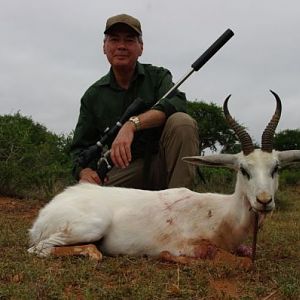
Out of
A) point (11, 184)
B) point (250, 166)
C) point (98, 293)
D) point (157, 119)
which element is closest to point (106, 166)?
point (157, 119)

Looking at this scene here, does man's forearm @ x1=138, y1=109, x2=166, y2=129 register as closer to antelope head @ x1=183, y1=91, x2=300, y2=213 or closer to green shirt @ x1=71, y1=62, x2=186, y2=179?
green shirt @ x1=71, y1=62, x2=186, y2=179

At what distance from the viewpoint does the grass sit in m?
3.38

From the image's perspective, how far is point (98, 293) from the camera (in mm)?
3377

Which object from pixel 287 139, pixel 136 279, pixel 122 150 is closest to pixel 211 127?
pixel 287 139

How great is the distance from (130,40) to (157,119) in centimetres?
95

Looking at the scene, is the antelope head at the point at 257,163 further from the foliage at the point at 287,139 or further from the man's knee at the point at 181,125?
the foliage at the point at 287,139

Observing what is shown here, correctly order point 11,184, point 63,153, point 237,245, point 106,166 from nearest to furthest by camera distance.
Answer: point 237,245 → point 106,166 → point 11,184 → point 63,153

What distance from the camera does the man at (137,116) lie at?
5.71 meters

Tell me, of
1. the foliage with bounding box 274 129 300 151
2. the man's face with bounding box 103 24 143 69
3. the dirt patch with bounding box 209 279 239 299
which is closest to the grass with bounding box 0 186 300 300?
the dirt patch with bounding box 209 279 239 299

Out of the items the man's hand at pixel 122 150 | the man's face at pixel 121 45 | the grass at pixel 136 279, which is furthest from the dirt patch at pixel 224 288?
the man's face at pixel 121 45

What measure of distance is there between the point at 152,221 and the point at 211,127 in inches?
679

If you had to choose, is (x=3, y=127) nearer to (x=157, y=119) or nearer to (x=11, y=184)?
→ (x=11, y=184)

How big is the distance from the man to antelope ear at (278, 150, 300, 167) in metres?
1.27

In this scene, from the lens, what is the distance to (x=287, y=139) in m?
26.8
